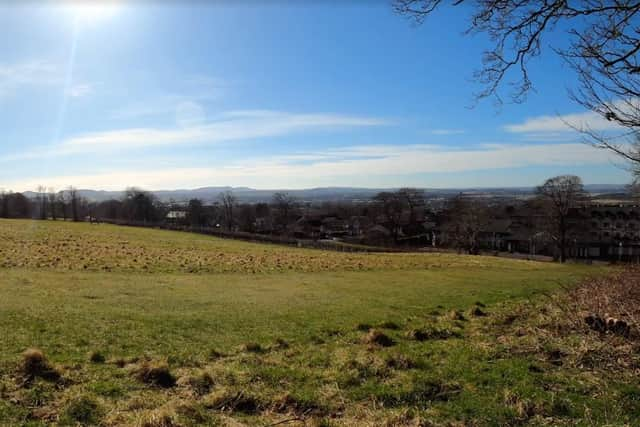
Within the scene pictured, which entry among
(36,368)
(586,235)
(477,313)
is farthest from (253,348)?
(586,235)

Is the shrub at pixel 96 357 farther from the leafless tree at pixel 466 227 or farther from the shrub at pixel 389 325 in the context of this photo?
the leafless tree at pixel 466 227

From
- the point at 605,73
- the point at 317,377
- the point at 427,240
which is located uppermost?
the point at 605,73

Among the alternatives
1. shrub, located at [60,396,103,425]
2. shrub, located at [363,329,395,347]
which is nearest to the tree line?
shrub, located at [363,329,395,347]

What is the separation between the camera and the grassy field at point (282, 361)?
4879 millimetres

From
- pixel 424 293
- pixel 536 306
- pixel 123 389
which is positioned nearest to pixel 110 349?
pixel 123 389

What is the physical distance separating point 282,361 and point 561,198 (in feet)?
158

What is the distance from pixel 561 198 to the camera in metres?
46.6

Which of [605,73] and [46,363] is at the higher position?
[605,73]

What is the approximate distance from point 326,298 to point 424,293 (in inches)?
156

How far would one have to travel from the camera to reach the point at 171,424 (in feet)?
14.5

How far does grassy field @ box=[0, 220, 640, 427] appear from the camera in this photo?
16.0 feet

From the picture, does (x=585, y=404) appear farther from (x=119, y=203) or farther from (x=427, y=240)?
(x=119, y=203)

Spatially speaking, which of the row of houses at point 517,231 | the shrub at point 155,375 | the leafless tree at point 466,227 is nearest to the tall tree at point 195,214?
the row of houses at point 517,231

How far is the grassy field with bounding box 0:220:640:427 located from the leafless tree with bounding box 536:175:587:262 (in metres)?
36.6
